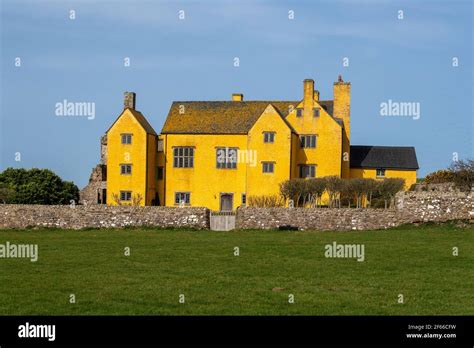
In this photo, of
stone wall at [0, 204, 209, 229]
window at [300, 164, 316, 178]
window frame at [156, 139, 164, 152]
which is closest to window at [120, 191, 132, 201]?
window frame at [156, 139, 164, 152]

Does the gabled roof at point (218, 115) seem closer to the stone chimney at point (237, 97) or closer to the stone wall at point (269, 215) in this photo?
the stone chimney at point (237, 97)

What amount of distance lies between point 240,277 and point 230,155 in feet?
156

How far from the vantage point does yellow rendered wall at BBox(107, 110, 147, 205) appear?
227ft

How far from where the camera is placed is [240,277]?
23141 mm

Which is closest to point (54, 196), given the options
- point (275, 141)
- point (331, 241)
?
point (275, 141)

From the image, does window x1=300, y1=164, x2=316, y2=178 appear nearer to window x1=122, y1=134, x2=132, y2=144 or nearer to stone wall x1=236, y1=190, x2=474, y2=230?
window x1=122, y1=134, x2=132, y2=144

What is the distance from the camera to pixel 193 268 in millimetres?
25344

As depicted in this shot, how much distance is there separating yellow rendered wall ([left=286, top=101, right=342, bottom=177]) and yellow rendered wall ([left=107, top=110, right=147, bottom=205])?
13124mm

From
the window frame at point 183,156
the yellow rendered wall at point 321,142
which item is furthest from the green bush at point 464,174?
the window frame at point 183,156

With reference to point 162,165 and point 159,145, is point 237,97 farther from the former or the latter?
point 162,165

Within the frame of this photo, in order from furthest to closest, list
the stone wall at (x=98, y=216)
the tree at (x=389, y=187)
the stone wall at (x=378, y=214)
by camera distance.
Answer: the tree at (x=389, y=187) < the stone wall at (x=98, y=216) < the stone wall at (x=378, y=214)

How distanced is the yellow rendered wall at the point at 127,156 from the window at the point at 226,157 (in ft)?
21.2

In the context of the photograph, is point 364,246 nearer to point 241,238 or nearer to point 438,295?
point 241,238

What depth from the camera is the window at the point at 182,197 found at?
70500mm
